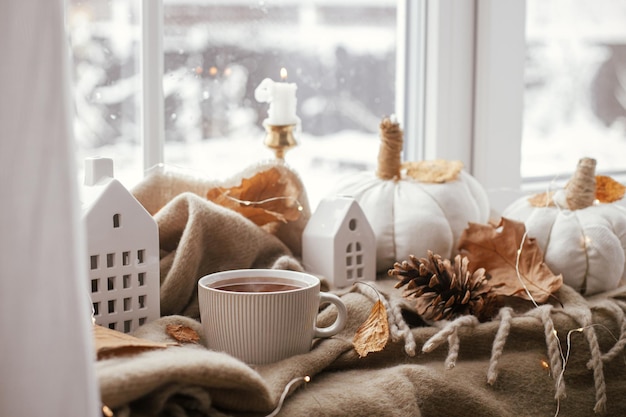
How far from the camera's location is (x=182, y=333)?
767 millimetres

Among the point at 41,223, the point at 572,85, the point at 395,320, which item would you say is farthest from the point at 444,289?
the point at 572,85

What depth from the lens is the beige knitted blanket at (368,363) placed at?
0.59 metres

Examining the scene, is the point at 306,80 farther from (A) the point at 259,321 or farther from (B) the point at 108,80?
(A) the point at 259,321

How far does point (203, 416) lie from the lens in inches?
24.1

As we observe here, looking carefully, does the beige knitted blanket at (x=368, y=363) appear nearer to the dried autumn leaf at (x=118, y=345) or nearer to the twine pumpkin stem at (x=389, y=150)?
the dried autumn leaf at (x=118, y=345)

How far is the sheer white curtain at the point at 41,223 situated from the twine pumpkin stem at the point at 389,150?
25.4 inches

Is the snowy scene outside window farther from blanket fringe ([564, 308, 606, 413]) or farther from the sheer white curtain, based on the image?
the sheer white curtain

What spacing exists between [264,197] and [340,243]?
0.42 ft

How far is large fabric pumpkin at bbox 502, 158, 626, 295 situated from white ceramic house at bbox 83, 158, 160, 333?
0.49 m

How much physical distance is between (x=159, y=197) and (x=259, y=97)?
0.70 ft

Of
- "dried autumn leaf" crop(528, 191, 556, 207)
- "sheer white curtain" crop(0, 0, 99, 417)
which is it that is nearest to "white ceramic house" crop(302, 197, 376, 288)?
"dried autumn leaf" crop(528, 191, 556, 207)

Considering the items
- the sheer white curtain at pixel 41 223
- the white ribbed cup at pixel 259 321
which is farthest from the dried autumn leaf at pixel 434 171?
the sheer white curtain at pixel 41 223

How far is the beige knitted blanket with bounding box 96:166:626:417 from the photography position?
23.4 inches

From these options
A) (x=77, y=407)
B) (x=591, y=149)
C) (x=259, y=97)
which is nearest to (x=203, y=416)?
(x=77, y=407)
